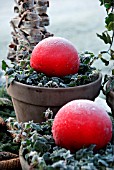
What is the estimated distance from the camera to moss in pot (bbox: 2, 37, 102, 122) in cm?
109

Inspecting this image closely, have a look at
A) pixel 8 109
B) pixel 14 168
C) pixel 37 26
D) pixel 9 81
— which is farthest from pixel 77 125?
pixel 37 26

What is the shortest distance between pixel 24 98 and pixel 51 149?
0.29m

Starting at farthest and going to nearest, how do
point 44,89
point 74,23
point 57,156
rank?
A: point 74,23, point 44,89, point 57,156

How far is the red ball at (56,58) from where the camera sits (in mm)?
1140

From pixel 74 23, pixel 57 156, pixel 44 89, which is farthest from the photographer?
pixel 74 23

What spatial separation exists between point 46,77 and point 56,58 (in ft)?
0.22

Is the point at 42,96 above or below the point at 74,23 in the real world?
below

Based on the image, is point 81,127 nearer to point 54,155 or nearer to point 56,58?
point 54,155

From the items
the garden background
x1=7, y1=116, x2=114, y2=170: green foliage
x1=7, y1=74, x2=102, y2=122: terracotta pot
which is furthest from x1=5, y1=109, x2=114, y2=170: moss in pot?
the garden background

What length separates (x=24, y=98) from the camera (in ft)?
3.70

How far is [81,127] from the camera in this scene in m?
0.85

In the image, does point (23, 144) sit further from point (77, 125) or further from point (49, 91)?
point (49, 91)

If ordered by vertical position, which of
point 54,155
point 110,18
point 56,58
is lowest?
point 54,155

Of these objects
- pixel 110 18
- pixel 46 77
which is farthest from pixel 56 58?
pixel 110 18
